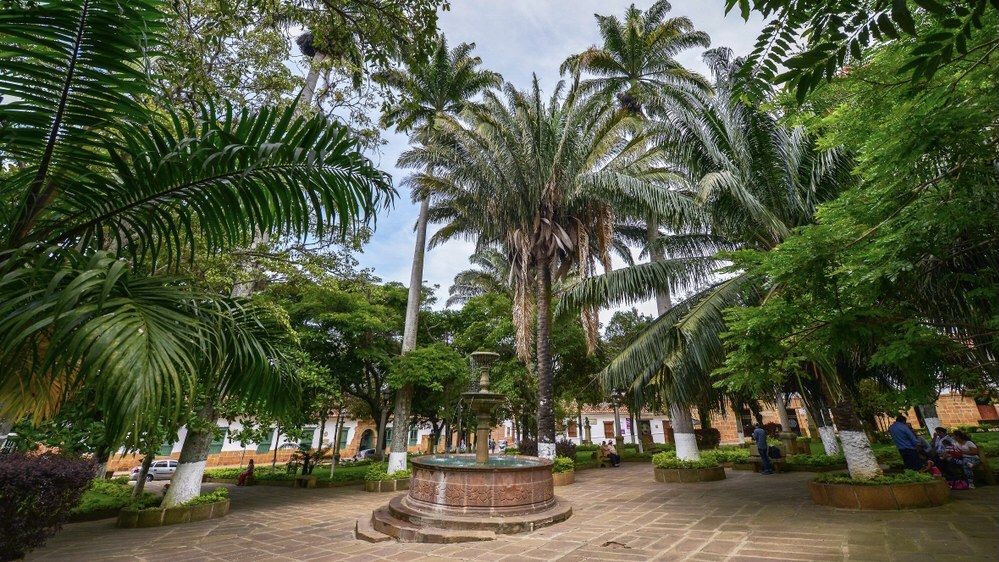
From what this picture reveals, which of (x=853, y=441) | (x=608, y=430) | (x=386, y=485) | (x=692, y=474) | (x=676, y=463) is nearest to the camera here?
(x=853, y=441)

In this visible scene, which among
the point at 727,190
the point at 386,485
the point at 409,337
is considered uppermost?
the point at 727,190

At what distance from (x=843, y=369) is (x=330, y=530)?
9544mm

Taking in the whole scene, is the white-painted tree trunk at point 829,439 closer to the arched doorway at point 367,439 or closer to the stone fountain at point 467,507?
the stone fountain at point 467,507

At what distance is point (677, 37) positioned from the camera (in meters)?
14.8

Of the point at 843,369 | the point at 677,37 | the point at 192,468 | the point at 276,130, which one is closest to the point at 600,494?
the point at 843,369

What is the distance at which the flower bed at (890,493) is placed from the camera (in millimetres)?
6062

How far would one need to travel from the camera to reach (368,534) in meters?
6.05

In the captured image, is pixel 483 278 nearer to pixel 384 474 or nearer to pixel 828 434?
pixel 384 474

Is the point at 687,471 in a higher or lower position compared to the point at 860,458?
lower

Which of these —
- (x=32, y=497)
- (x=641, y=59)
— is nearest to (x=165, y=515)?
(x=32, y=497)

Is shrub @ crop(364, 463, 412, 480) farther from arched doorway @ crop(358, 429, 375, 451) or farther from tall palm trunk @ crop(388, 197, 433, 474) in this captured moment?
arched doorway @ crop(358, 429, 375, 451)

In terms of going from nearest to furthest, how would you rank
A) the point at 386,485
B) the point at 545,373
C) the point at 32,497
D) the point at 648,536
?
the point at 32,497
the point at 648,536
the point at 545,373
the point at 386,485

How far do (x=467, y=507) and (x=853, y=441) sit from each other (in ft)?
20.9

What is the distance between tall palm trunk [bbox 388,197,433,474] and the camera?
511 inches
